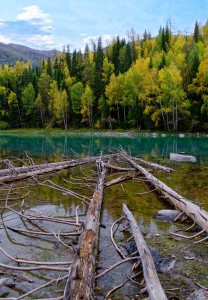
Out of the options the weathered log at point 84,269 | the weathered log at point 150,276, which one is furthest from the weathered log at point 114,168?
the weathered log at point 150,276

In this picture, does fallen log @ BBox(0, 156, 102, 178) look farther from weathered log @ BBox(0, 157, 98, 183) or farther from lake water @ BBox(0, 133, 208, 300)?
lake water @ BBox(0, 133, 208, 300)

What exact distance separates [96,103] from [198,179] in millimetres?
64595

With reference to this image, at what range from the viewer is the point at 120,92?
70.9m

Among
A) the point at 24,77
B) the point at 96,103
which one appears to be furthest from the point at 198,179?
the point at 24,77

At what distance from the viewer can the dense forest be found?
5931 centimetres

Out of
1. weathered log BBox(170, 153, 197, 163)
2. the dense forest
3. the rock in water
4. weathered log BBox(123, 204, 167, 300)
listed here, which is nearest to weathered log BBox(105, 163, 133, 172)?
weathered log BBox(170, 153, 197, 163)

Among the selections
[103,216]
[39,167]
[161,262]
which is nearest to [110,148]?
[39,167]

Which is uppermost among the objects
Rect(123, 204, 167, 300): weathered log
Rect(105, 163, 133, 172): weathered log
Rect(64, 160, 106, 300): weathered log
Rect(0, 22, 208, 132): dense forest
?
Rect(0, 22, 208, 132): dense forest

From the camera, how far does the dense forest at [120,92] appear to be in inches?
2335

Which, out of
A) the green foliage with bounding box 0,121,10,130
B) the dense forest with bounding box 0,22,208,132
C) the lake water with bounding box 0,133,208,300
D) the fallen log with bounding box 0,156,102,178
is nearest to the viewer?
the lake water with bounding box 0,133,208,300

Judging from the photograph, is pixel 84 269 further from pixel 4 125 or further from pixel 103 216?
pixel 4 125

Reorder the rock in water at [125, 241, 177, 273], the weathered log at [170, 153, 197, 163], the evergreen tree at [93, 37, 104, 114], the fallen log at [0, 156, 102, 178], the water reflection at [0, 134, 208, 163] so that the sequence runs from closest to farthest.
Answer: the rock in water at [125, 241, 177, 273] → the fallen log at [0, 156, 102, 178] → the weathered log at [170, 153, 197, 163] → the water reflection at [0, 134, 208, 163] → the evergreen tree at [93, 37, 104, 114]

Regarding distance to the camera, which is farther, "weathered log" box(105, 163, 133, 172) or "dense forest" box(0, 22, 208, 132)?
"dense forest" box(0, 22, 208, 132)

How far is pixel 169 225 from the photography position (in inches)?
346
